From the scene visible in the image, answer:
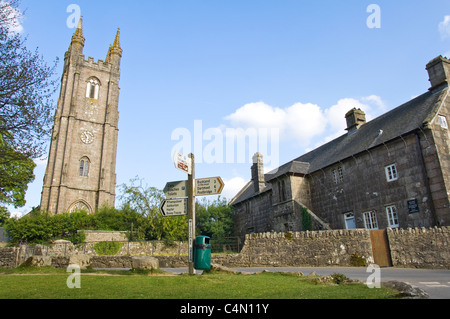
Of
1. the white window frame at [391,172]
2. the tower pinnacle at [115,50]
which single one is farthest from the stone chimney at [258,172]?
the tower pinnacle at [115,50]

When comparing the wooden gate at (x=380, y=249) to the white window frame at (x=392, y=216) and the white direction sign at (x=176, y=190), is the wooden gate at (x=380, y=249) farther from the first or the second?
the white direction sign at (x=176, y=190)

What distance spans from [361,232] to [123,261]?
44.5 feet

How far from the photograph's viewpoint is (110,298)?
5676 mm

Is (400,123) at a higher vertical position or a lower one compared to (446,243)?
higher

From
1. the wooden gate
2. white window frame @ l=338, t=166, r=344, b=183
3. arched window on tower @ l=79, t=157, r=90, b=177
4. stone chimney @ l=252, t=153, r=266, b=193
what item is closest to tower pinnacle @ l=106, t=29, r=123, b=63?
arched window on tower @ l=79, t=157, r=90, b=177

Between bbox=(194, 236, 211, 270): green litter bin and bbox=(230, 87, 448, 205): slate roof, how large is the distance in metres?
17.0

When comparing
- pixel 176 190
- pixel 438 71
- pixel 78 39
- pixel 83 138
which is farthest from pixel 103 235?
pixel 78 39

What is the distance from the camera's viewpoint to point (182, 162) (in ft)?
32.1

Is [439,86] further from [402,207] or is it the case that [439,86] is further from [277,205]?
[277,205]

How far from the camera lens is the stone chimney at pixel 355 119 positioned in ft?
94.7

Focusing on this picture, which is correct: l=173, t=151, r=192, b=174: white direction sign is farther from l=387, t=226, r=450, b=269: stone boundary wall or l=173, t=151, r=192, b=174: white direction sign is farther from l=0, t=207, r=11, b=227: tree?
l=0, t=207, r=11, b=227: tree

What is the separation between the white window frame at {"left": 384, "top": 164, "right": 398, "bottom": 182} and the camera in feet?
69.0

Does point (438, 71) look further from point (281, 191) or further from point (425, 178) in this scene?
point (281, 191)
